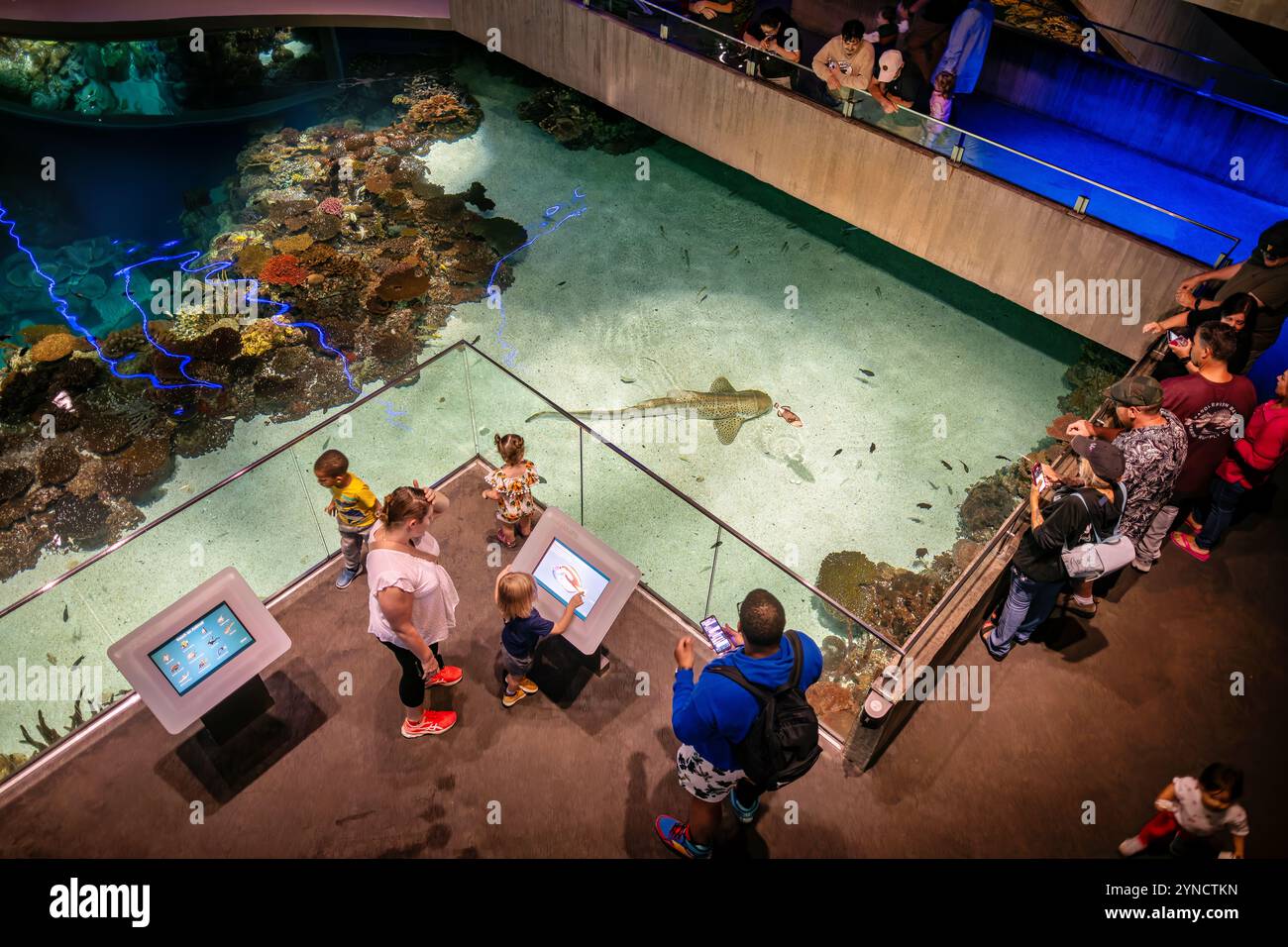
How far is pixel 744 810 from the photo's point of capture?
4051mm

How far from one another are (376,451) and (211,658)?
8.31 feet

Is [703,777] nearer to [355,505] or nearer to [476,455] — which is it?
[355,505]

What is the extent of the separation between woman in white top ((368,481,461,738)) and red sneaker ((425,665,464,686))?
0.35 metres

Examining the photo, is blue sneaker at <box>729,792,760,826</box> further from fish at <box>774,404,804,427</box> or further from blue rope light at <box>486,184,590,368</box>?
blue rope light at <box>486,184,590,368</box>

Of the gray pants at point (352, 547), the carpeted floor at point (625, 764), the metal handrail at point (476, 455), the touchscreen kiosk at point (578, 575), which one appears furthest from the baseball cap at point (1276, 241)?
the gray pants at point (352, 547)

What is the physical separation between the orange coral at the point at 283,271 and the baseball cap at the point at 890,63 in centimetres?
618

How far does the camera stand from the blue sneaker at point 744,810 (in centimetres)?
→ 404

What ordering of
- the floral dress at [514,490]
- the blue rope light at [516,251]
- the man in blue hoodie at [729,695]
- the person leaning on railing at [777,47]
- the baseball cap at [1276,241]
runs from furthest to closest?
the blue rope light at [516,251]
the person leaning on railing at [777,47]
the floral dress at [514,490]
the baseball cap at [1276,241]
the man in blue hoodie at [729,695]

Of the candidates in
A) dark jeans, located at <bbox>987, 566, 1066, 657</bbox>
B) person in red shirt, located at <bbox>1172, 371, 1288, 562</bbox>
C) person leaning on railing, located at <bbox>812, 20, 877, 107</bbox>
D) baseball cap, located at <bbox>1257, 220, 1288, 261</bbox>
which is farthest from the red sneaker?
person leaning on railing, located at <bbox>812, 20, 877, 107</bbox>

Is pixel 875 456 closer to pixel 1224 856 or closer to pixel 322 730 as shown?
pixel 1224 856

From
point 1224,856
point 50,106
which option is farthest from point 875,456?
point 50,106

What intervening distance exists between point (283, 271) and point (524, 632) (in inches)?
263

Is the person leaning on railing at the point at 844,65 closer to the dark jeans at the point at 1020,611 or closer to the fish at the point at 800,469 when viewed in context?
the fish at the point at 800,469
